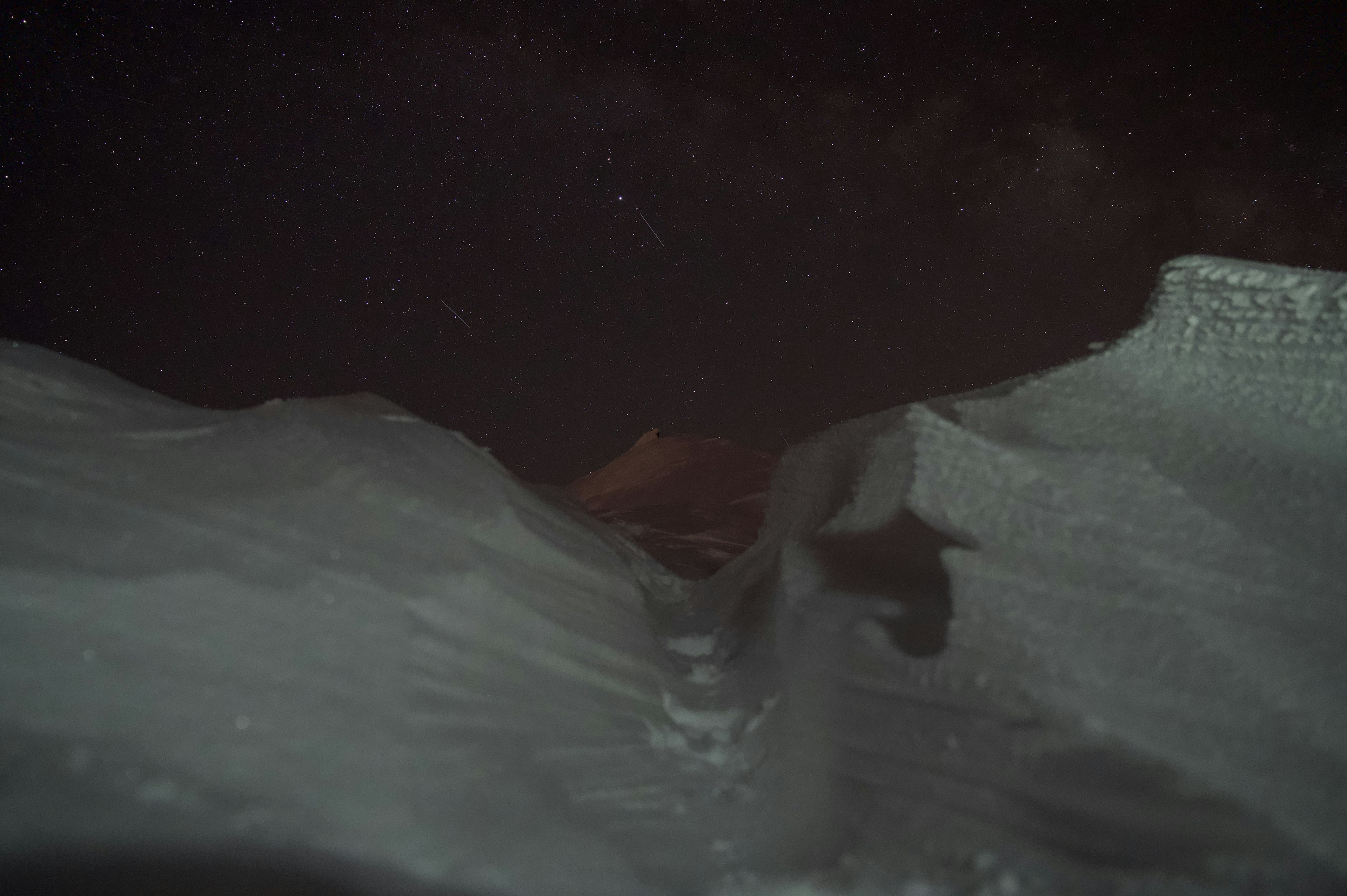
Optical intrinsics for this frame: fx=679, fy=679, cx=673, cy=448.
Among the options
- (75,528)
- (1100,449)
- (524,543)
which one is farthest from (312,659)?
(1100,449)

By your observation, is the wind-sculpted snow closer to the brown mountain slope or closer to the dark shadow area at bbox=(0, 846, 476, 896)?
the dark shadow area at bbox=(0, 846, 476, 896)

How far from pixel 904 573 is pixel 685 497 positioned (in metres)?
10.0

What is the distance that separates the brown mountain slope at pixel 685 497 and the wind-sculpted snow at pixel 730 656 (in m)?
3.06

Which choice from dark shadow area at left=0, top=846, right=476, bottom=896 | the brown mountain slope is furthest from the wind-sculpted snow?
the brown mountain slope

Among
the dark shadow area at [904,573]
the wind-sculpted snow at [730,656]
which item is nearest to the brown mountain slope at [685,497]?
the dark shadow area at [904,573]

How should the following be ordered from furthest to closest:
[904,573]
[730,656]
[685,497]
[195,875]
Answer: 1. [685,497]
2. [730,656]
3. [904,573]
4. [195,875]

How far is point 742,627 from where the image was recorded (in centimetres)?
362

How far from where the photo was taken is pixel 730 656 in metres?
3.34

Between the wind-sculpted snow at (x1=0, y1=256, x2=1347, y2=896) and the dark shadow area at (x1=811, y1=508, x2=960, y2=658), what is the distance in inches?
0.9

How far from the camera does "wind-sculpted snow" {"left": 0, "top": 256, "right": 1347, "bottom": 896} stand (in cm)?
158

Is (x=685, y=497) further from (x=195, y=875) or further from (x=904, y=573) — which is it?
(x=195, y=875)

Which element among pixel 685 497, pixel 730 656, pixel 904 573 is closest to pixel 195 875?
pixel 730 656

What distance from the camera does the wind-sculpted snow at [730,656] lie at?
1.58m

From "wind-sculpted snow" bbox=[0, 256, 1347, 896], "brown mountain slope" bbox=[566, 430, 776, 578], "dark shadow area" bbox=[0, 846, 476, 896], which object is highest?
"brown mountain slope" bbox=[566, 430, 776, 578]
